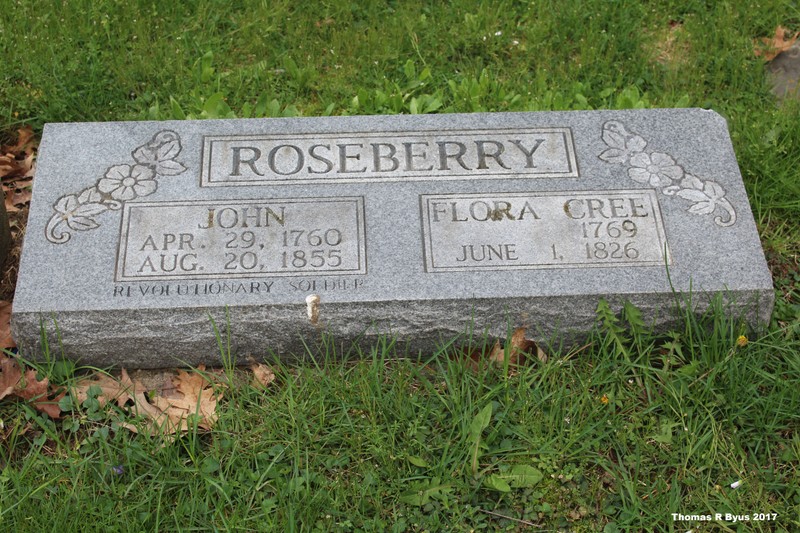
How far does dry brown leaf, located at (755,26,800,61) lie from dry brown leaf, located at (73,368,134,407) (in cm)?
368

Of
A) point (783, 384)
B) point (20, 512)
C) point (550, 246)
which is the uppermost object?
point (550, 246)

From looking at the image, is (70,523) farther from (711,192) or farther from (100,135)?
(711,192)

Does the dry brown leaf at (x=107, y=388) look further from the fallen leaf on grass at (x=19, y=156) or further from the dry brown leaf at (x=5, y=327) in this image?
the fallen leaf on grass at (x=19, y=156)

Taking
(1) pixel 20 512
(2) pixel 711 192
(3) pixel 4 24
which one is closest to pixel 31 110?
(3) pixel 4 24

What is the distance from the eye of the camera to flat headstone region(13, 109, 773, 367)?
132 inches

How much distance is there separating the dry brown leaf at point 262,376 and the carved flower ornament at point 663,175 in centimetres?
159

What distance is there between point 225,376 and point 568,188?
1.53m

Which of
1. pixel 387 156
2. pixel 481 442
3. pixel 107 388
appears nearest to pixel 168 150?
pixel 387 156

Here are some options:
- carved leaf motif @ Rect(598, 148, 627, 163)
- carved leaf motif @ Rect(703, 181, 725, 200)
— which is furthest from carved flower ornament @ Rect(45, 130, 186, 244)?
carved leaf motif @ Rect(703, 181, 725, 200)

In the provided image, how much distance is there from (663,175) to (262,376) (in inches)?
70.0

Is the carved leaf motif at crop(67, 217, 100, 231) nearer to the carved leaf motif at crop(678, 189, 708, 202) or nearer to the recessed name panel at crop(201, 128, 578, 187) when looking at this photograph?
the recessed name panel at crop(201, 128, 578, 187)

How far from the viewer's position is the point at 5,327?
367 centimetres

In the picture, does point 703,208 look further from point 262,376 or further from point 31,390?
point 31,390

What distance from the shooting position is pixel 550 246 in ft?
11.4
